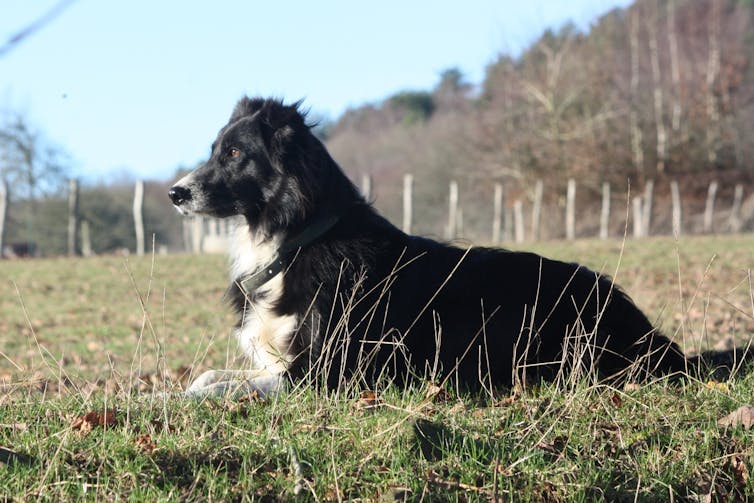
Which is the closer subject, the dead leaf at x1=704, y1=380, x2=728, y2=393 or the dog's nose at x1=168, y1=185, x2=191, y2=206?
the dead leaf at x1=704, y1=380, x2=728, y2=393

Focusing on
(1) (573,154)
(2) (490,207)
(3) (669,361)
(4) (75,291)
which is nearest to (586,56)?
(1) (573,154)

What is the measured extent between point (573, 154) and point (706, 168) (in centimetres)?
755

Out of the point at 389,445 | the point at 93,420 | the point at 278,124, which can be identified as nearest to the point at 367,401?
the point at 389,445

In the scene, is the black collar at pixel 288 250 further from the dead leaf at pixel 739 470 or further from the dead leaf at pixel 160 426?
the dead leaf at pixel 739 470

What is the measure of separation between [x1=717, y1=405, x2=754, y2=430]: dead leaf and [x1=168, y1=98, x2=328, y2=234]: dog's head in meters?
2.77

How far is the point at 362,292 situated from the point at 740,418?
2189mm

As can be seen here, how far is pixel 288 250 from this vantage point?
5.23m

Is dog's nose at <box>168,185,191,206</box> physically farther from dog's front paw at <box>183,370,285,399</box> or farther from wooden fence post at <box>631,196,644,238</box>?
wooden fence post at <box>631,196,644,238</box>

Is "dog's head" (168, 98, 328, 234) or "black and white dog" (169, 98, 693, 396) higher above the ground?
"dog's head" (168, 98, 328, 234)

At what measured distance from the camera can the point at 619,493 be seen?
11.0ft

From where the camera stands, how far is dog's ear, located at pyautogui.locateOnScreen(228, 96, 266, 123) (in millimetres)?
5715

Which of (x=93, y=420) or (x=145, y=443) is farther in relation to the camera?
(x=93, y=420)

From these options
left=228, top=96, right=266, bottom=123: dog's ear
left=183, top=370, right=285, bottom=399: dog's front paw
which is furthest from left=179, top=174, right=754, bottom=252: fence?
left=183, top=370, right=285, bottom=399: dog's front paw

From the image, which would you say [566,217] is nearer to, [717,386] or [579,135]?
[579,135]
